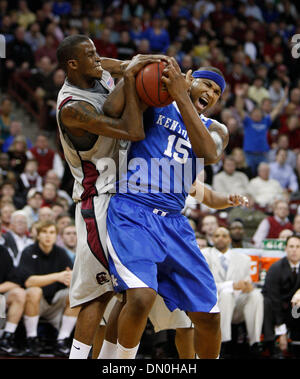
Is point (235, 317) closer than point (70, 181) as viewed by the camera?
Yes

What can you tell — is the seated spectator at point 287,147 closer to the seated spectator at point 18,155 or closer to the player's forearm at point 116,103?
the seated spectator at point 18,155

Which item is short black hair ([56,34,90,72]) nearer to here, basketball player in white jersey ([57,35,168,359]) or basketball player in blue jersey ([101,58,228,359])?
basketball player in white jersey ([57,35,168,359])

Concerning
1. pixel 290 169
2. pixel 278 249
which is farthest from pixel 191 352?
pixel 290 169

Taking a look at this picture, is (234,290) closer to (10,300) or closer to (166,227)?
(10,300)

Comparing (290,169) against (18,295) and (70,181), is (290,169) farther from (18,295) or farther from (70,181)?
(18,295)

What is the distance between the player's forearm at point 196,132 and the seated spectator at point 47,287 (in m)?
3.69

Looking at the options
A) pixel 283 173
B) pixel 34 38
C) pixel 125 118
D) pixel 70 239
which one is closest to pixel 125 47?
pixel 34 38

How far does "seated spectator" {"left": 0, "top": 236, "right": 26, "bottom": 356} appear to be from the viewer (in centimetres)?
718

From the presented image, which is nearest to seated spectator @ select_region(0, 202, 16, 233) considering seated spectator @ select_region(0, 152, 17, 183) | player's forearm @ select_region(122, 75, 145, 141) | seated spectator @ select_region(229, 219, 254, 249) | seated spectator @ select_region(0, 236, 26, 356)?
seated spectator @ select_region(0, 152, 17, 183)

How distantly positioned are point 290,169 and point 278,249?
3.62 m

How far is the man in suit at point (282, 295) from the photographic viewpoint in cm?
755

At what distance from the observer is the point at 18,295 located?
733 centimetres

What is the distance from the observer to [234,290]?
769 centimetres

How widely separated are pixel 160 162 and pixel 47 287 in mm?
3982
